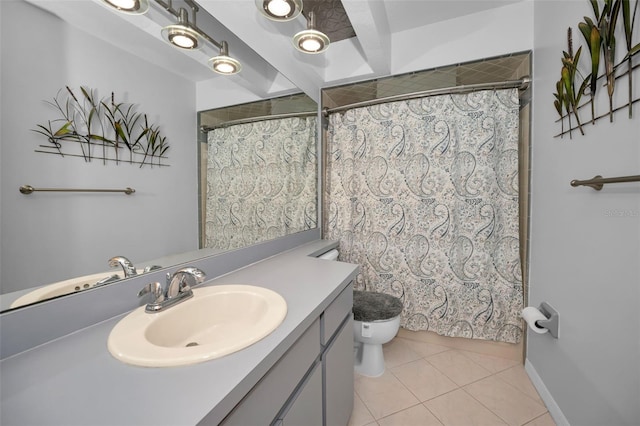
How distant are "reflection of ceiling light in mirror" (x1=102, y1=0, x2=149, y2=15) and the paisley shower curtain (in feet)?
5.25

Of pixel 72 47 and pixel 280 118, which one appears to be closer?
pixel 72 47

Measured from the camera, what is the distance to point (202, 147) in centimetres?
117

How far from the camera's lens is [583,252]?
1189mm

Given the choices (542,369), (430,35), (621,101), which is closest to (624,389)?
(542,369)

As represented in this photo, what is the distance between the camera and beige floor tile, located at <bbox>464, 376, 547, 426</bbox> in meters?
1.44

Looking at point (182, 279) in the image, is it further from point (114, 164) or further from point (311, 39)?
point (311, 39)

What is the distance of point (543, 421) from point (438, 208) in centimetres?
133

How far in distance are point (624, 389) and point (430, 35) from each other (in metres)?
2.28

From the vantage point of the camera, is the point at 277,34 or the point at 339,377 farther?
the point at 277,34

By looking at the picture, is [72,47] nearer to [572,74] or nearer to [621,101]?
[621,101]

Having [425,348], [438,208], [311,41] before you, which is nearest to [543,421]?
[425,348]

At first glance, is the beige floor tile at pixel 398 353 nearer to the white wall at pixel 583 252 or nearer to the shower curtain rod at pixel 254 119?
the white wall at pixel 583 252

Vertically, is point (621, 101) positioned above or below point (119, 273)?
above

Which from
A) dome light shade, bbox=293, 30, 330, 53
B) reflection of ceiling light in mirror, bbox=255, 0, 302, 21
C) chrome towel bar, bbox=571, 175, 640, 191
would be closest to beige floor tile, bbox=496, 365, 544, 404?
chrome towel bar, bbox=571, 175, 640, 191
